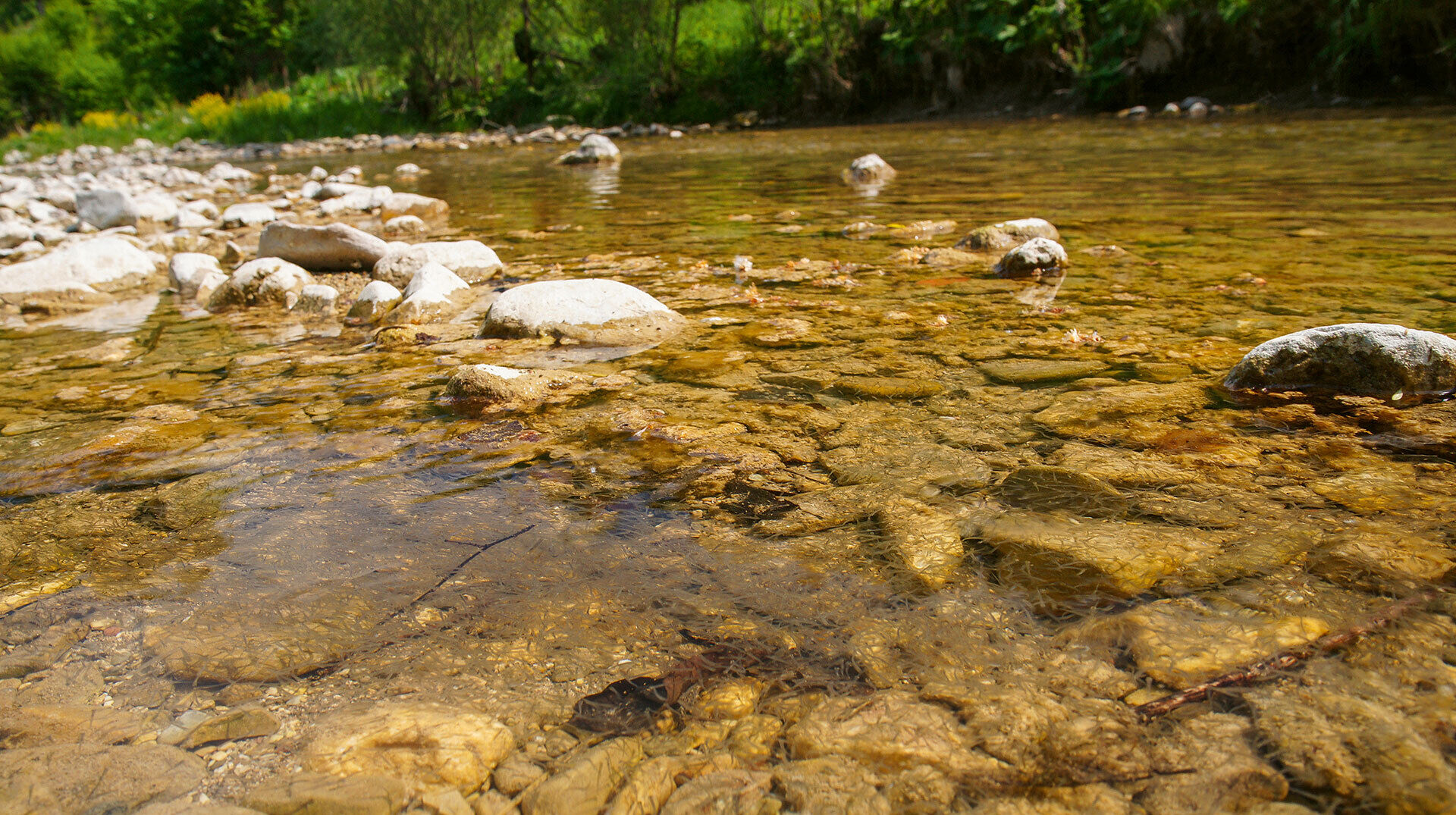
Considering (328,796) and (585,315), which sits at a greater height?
(585,315)

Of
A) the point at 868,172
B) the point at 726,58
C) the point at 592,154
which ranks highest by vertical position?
the point at 726,58

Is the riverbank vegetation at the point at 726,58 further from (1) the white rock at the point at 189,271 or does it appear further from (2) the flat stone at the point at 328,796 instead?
(2) the flat stone at the point at 328,796

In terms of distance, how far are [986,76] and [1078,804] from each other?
61.3 feet

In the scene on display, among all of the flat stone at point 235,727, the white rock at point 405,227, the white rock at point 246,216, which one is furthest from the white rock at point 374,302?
the white rock at point 246,216

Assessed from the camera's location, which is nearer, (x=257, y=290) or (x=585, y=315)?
(x=585, y=315)

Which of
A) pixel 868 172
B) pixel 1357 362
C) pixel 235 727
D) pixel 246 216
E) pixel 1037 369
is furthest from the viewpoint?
pixel 868 172

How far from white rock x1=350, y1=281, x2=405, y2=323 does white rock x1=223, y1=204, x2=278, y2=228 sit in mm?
4430

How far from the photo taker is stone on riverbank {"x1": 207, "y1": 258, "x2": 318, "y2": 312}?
4160 mm

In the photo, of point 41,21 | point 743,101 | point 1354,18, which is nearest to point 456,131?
point 743,101

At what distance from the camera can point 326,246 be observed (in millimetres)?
4770

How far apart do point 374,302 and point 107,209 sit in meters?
5.63

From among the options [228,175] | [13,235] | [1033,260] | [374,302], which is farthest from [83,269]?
[228,175]

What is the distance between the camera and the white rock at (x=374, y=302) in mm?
3699

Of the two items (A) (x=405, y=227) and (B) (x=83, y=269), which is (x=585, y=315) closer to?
(B) (x=83, y=269)
